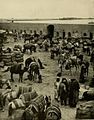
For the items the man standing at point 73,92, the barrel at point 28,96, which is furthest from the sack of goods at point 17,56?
the man standing at point 73,92

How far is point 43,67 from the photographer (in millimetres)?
3859

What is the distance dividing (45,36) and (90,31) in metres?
0.59

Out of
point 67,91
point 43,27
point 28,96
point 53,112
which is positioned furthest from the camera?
point 43,27

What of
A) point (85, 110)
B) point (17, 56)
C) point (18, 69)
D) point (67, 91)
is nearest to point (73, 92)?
point (67, 91)

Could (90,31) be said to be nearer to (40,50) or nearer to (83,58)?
(83,58)

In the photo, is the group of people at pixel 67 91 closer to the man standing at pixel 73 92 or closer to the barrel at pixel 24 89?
the man standing at pixel 73 92

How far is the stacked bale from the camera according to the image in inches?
153

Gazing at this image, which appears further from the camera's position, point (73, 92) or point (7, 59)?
point (7, 59)

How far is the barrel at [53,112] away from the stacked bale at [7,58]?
0.80m

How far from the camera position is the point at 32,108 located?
11.7 ft

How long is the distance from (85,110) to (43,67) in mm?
766

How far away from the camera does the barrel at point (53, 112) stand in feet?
11.4

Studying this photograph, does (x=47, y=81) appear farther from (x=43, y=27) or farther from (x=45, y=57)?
(x=43, y=27)

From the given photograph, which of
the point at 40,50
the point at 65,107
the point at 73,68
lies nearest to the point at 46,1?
the point at 40,50
